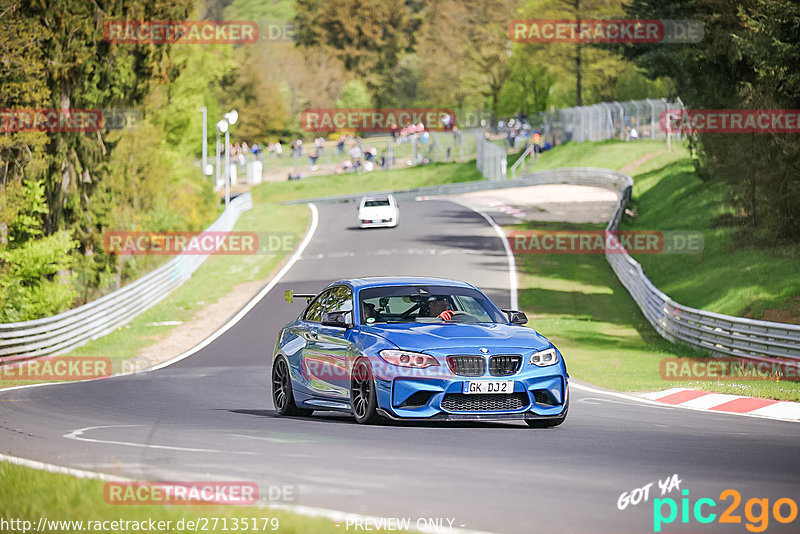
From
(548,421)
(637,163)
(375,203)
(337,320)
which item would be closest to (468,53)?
(637,163)

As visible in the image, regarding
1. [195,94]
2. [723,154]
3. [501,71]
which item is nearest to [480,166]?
[195,94]

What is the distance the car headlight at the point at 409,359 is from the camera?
39.5 feet

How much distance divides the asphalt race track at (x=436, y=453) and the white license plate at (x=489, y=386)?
0.39 meters

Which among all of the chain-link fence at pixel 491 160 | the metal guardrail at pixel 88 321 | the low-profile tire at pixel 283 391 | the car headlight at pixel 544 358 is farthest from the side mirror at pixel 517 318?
the chain-link fence at pixel 491 160

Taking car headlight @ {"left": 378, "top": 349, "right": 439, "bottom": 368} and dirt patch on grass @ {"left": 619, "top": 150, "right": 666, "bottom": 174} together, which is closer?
car headlight @ {"left": 378, "top": 349, "right": 439, "bottom": 368}

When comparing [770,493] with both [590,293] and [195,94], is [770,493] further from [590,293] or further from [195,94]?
[195,94]

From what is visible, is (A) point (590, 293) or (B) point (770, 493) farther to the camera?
(A) point (590, 293)

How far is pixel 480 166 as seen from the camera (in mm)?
89188

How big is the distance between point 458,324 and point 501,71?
103 m

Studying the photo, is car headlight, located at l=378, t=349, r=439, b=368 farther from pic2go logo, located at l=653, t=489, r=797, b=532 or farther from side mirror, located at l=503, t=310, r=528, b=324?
pic2go logo, located at l=653, t=489, r=797, b=532

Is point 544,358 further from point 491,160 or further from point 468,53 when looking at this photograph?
point 468,53

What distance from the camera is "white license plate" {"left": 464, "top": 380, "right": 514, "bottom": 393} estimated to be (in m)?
12.0

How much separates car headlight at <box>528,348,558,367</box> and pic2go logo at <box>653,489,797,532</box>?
4.28 metres

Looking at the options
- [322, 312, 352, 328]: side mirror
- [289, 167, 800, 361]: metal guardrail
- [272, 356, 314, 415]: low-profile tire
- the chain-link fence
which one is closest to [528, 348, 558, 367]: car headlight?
[322, 312, 352, 328]: side mirror
